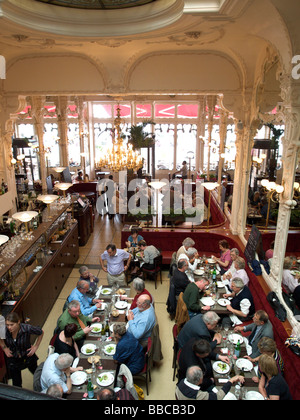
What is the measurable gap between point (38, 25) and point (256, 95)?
425 centimetres

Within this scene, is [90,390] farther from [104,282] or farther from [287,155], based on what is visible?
[104,282]

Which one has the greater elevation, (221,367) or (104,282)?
(221,367)

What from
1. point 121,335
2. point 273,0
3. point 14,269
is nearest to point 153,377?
point 121,335

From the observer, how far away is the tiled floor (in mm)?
4796

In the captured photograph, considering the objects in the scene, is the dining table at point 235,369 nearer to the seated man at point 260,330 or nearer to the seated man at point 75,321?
the seated man at point 260,330

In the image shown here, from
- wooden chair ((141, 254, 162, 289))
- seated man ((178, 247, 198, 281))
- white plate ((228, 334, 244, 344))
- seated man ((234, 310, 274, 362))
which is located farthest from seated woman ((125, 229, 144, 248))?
Result: seated man ((234, 310, 274, 362))

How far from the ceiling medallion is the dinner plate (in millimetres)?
5196

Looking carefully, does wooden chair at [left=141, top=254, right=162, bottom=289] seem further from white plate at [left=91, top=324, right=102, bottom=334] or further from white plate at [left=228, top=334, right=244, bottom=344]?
white plate at [left=228, top=334, right=244, bottom=344]

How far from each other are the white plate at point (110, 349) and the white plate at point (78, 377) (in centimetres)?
43

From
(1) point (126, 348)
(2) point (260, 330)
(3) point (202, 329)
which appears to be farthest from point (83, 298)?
(2) point (260, 330)

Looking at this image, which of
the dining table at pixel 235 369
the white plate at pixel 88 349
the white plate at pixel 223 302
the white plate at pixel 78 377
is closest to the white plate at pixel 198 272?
the white plate at pixel 223 302

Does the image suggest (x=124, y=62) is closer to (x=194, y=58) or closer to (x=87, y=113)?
(x=194, y=58)

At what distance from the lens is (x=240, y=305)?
202 inches

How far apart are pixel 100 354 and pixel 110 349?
139 mm
